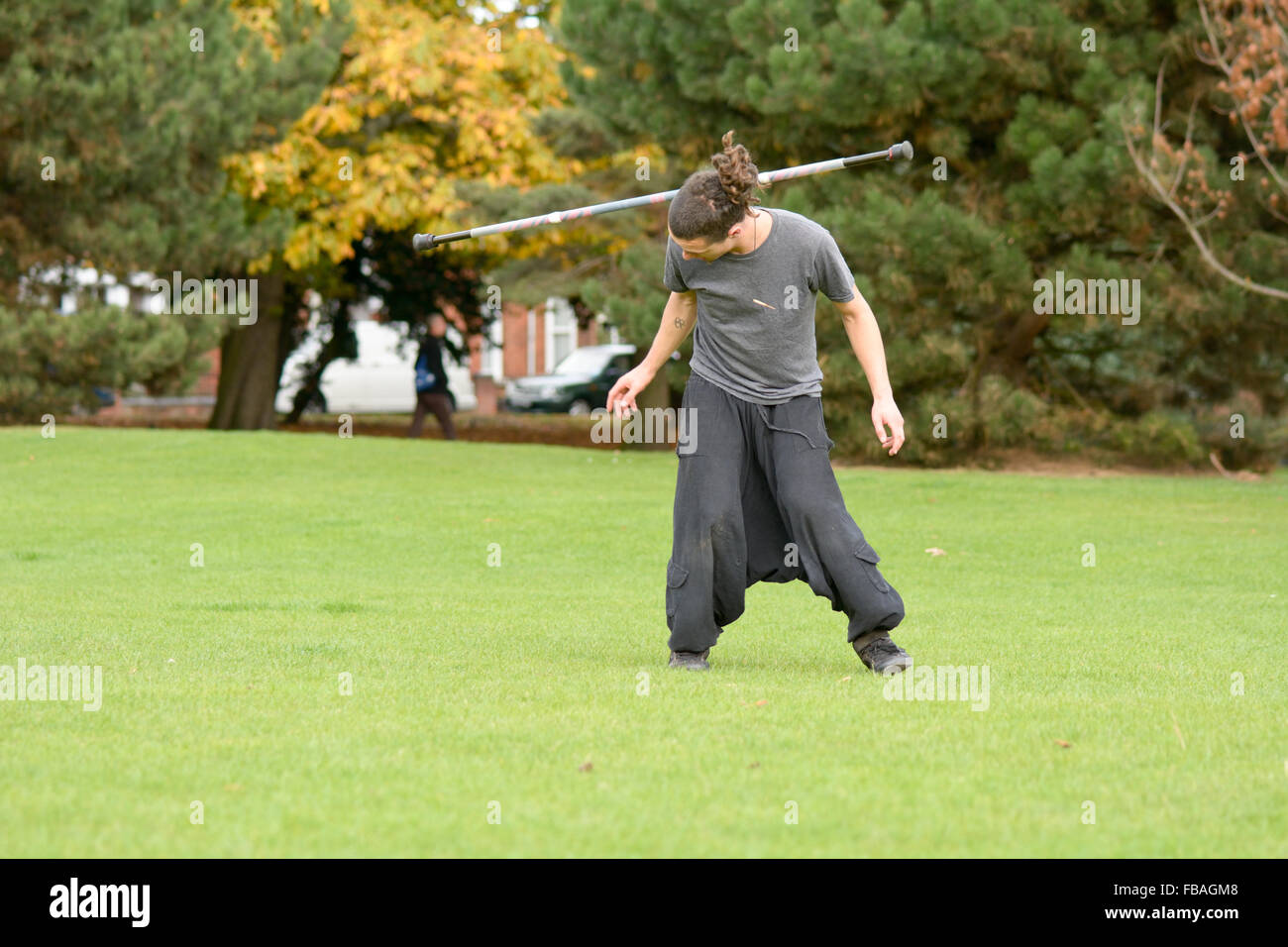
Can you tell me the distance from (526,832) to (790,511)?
268 cm

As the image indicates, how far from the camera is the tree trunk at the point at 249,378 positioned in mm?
28453

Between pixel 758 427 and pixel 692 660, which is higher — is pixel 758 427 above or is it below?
above

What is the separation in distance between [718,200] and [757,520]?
129 cm

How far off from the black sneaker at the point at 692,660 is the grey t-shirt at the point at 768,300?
1.05 meters

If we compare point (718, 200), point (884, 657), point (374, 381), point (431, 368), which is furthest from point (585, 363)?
point (718, 200)

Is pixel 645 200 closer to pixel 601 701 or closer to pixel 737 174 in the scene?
pixel 737 174

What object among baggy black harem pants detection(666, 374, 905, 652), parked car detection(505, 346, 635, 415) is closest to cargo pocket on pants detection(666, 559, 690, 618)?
baggy black harem pants detection(666, 374, 905, 652)

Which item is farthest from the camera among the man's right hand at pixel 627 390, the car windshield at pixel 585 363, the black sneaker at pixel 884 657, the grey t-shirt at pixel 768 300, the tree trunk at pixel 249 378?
the car windshield at pixel 585 363

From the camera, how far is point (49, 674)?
21.1 ft

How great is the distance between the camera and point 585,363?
133 ft

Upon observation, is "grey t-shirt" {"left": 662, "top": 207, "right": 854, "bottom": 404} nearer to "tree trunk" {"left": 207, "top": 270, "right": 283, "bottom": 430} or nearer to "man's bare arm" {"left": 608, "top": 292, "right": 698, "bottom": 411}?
"man's bare arm" {"left": 608, "top": 292, "right": 698, "bottom": 411}

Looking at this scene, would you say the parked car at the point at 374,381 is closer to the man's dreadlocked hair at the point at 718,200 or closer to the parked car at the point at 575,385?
the parked car at the point at 575,385

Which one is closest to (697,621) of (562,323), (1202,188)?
(1202,188)

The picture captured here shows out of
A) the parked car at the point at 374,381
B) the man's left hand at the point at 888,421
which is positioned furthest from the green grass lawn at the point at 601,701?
the parked car at the point at 374,381
